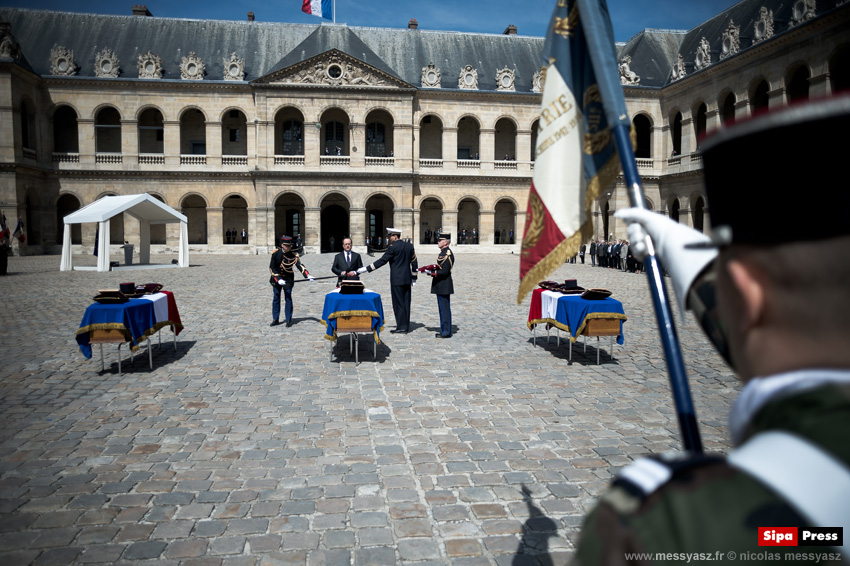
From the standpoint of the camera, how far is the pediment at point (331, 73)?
3556 cm

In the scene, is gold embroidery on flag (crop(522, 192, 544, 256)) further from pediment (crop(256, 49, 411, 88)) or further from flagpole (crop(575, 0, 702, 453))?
pediment (crop(256, 49, 411, 88))

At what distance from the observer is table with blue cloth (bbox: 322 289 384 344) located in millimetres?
7926

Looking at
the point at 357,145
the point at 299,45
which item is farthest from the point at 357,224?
the point at 299,45

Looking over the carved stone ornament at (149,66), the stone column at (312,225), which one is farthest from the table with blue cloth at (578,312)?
the carved stone ornament at (149,66)

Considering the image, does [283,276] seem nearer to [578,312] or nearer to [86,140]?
[578,312]

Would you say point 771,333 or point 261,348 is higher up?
point 771,333

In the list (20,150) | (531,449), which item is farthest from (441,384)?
(20,150)

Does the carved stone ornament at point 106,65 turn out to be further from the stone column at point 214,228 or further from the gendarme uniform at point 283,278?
the gendarme uniform at point 283,278

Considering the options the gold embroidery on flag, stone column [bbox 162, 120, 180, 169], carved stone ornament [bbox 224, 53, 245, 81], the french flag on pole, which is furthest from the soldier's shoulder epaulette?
carved stone ornament [bbox 224, 53, 245, 81]

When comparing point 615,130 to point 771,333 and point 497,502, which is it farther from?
point 497,502

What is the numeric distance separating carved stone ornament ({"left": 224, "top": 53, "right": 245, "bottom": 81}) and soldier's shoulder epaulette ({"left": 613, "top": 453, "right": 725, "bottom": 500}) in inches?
1581

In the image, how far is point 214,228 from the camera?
3662cm

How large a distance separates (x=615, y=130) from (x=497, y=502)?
2832mm

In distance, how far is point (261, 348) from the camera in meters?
8.90
